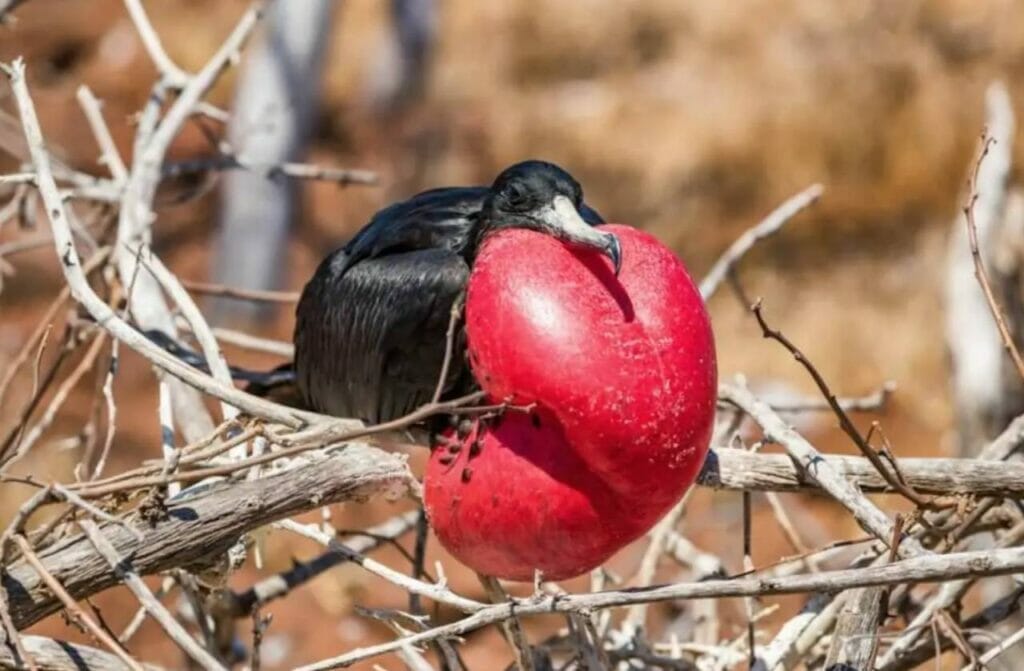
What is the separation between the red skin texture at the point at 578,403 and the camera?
1.51m

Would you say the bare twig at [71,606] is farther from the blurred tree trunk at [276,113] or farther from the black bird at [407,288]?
the blurred tree trunk at [276,113]

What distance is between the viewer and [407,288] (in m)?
1.83

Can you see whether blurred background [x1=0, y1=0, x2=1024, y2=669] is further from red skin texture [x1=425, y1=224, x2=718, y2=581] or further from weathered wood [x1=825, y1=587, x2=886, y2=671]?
red skin texture [x1=425, y1=224, x2=718, y2=581]

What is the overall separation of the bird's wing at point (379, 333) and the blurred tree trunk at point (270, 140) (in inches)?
126

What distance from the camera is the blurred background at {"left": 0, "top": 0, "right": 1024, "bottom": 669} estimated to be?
19.4 ft

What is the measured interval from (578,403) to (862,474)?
0.38 m

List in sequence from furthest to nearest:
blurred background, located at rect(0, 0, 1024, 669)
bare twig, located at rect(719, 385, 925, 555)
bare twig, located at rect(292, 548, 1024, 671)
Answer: blurred background, located at rect(0, 0, 1024, 669)
bare twig, located at rect(719, 385, 925, 555)
bare twig, located at rect(292, 548, 1024, 671)

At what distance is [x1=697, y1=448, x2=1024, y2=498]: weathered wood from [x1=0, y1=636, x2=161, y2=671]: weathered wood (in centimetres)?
62

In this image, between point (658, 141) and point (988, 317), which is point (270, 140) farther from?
point (988, 317)

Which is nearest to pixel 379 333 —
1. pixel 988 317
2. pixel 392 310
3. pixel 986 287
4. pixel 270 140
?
pixel 392 310

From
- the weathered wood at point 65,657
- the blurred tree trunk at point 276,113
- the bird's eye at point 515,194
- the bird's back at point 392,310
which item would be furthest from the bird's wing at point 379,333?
the blurred tree trunk at point 276,113

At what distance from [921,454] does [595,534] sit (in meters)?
4.10

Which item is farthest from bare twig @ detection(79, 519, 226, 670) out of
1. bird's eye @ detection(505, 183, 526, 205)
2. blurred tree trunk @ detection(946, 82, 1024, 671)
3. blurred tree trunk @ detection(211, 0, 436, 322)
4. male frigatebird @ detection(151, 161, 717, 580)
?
blurred tree trunk @ detection(211, 0, 436, 322)

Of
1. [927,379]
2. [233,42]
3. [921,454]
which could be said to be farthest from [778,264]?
[233,42]
